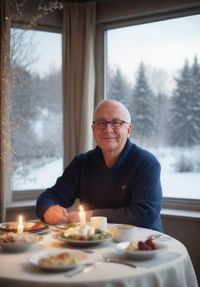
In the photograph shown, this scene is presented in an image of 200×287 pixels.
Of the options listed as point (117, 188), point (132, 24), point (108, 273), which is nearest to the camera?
point (108, 273)

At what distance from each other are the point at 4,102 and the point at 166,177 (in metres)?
1.53

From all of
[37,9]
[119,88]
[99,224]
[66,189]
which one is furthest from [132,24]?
[99,224]

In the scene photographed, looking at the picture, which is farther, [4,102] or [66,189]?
[4,102]

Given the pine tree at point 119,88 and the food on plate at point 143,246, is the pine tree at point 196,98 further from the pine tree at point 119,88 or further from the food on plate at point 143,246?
the food on plate at point 143,246

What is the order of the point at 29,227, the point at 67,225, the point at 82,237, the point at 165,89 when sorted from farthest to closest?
the point at 165,89
the point at 67,225
the point at 29,227
the point at 82,237

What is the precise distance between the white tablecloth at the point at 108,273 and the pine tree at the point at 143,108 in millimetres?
1985

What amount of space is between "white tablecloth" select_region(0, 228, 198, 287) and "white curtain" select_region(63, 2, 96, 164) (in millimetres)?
1999

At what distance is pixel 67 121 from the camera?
12.4ft

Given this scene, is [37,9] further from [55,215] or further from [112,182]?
[55,215]

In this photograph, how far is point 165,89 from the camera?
361cm

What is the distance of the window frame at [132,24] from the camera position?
3.44 meters

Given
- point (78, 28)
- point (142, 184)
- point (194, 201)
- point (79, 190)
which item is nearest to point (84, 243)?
point (142, 184)

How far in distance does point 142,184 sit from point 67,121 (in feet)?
5.19

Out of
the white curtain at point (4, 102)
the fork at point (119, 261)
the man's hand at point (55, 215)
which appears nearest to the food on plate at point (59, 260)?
the fork at point (119, 261)
